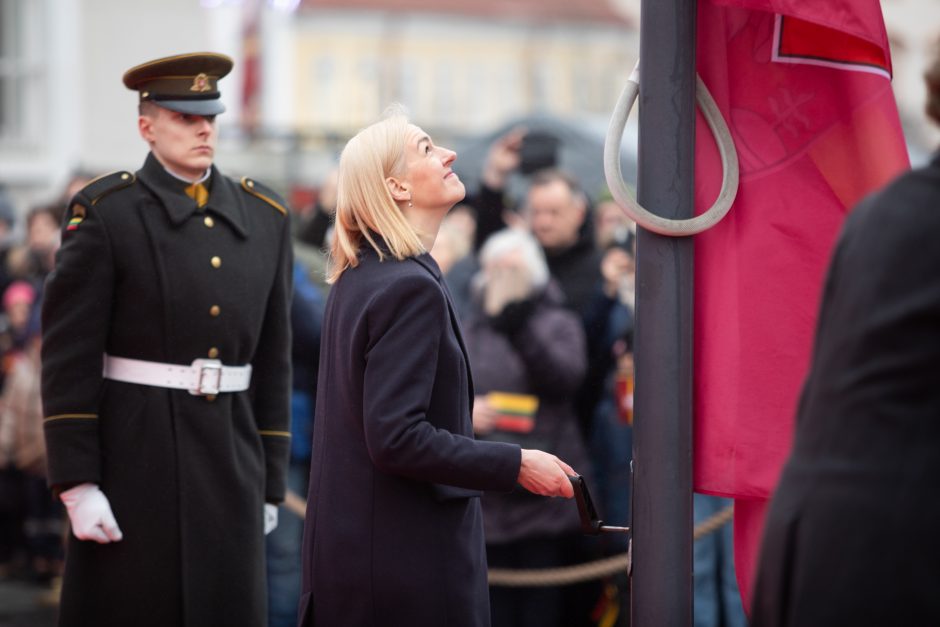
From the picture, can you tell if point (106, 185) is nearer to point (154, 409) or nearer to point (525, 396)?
point (154, 409)

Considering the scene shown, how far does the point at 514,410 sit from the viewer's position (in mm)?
5574

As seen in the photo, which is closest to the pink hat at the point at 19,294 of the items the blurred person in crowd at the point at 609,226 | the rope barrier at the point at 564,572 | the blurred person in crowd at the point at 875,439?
the blurred person in crowd at the point at 609,226

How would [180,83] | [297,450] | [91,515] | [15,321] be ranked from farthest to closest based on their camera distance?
1. [15,321]
2. [297,450]
3. [180,83]
4. [91,515]

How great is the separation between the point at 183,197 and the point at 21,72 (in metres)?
12.1

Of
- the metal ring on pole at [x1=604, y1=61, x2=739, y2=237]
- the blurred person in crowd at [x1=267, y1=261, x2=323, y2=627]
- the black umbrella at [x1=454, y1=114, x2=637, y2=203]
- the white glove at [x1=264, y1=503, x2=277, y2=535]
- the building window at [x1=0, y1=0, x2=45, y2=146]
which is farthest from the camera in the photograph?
the building window at [x1=0, y1=0, x2=45, y2=146]

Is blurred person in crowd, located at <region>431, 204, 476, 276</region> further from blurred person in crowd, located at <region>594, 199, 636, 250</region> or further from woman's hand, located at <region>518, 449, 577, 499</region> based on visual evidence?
woman's hand, located at <region>518, 449, 577, 499</region>

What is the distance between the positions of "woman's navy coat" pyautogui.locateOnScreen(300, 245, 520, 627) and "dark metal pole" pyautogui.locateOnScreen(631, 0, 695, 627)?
0.33 metres

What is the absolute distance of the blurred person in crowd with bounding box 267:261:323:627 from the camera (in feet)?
17.9

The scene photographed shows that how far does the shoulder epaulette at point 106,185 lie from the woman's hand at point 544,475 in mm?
1457

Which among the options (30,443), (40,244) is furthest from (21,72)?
(30,443)

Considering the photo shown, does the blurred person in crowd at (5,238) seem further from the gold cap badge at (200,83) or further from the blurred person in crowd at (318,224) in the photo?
the gold cap badge at (200,83)

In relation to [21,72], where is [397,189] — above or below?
below

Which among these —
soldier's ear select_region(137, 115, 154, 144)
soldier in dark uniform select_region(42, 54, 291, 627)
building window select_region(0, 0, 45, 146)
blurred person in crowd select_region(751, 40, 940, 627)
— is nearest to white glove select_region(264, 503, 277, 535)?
soldier in dark uniform select_region(42, 54, 291, 627)

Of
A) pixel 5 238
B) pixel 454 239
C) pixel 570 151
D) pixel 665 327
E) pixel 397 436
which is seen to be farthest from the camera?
pixel 570 151
